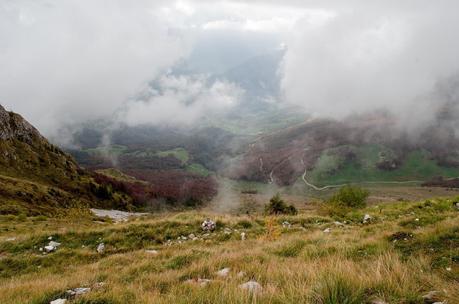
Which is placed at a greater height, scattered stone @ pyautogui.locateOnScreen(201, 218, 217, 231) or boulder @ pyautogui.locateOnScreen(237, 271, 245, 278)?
boulder @ pyautogui.locateOnScreen(237, 271, 245, 278)

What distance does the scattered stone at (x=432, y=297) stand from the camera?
4885mm

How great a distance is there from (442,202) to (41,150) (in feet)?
537

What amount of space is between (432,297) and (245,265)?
4.54 m

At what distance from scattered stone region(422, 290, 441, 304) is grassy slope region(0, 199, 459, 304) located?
12 cm

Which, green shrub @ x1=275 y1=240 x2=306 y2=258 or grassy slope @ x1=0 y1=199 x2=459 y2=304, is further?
green shrub @ x1=275 y1=240 x2=306 y2=258

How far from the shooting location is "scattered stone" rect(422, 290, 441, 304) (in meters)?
4.89

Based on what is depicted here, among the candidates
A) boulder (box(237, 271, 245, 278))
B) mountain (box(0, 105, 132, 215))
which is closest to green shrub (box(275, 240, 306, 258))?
boulder (box(237, 271, 245, 278))

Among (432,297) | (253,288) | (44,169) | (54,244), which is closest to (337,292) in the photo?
(432,297)

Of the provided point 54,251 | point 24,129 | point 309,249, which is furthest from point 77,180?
point 309,249

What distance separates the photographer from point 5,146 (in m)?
129

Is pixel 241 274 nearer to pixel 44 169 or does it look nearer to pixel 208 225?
pixel 208 225

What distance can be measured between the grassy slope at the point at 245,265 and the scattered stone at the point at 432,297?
0.12 m

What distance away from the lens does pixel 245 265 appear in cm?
873

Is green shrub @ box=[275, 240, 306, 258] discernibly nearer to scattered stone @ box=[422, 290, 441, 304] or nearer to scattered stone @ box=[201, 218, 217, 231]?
scattered stone @ box=[422, 290, 441, 304]
